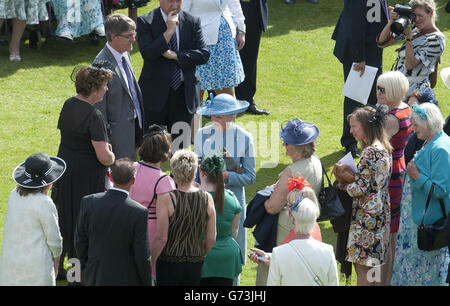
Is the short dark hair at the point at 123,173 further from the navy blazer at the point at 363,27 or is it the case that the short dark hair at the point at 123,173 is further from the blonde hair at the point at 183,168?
the navy blazer at the point at 363,27

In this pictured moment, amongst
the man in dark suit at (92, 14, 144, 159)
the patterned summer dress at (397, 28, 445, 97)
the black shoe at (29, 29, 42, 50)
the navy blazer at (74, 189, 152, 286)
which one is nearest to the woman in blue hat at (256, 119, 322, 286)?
the navy blazer at (74, 189, 152, 286)

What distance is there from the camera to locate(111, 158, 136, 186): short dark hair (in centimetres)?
535

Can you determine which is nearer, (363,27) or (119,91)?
(119,91)

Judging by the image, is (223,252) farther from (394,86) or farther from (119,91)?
(394,86)

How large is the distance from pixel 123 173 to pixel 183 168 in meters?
0.43

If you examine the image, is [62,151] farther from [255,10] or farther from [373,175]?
[255,10]

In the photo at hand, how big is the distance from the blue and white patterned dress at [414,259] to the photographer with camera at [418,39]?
1990 millimetres

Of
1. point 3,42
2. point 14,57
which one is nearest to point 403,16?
point 14,57

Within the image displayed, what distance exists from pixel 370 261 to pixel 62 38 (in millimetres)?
6405

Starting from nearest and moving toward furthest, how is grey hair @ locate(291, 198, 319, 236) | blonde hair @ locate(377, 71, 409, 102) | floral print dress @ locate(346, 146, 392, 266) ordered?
grey hair @ locate(291, 198, 319, 236) → floral print dress @ locate(346, 146, 392, 266) → blonde hair @ locate(377, 71, 409, 102)

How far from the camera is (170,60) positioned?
26.6 feet

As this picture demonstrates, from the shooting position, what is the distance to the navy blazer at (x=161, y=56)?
8.04 m

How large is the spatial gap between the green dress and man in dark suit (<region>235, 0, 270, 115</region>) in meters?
4.56

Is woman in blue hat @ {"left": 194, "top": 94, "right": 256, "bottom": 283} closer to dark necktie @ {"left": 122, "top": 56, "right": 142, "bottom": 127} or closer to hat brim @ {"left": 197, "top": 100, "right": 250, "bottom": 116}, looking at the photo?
hat brim @ {"left": 197, "top": 100, "right": 250, "bottom": 116}
